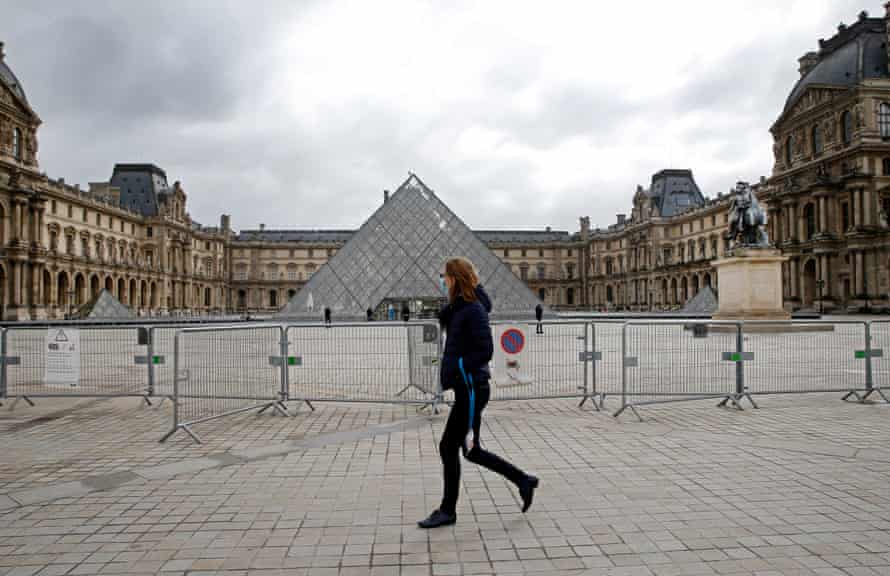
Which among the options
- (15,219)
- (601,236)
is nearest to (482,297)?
(15,219)

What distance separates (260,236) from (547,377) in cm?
8069

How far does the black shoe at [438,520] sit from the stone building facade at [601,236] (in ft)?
132

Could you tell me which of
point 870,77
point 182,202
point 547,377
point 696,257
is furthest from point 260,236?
point 547,377

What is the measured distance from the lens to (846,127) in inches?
1510

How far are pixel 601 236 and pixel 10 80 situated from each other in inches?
2445

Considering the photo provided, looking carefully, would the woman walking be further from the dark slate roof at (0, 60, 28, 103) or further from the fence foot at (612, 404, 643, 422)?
the dark slate roof at (0, 60, 28, 103)

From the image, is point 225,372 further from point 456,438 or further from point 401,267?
point 401,267

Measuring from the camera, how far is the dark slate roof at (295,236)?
82.2 m

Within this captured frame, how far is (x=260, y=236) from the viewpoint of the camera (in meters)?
83.1

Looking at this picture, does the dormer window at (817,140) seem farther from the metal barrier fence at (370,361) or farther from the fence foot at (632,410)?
the metal barrier fence at (370,361)

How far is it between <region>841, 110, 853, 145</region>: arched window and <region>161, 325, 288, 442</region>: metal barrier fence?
42.2 m

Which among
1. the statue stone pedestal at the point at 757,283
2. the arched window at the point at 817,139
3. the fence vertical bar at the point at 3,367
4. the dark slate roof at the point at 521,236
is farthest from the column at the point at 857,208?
the dark slate roof at the point at 521,236

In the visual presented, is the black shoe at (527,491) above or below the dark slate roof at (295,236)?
below

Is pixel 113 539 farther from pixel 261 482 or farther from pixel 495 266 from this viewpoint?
pixel 495 266
